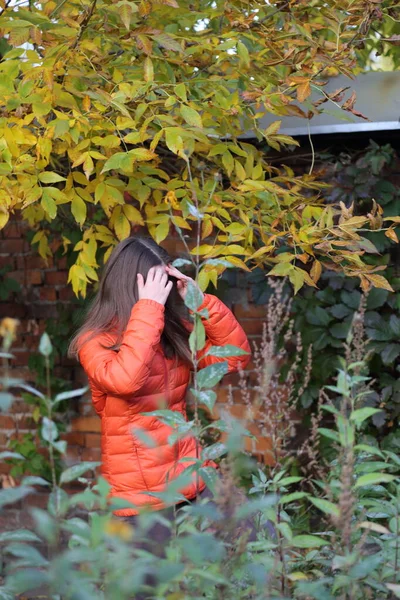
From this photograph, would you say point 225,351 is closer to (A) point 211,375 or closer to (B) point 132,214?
(A) point 211,375

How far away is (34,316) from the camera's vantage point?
13.4 feet

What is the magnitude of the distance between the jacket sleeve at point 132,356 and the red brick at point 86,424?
180cm

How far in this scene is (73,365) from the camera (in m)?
4.07

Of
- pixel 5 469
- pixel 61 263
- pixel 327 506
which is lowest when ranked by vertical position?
pixel 5 469

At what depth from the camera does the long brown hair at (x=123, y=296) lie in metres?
2.38

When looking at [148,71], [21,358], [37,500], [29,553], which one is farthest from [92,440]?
[29,553]

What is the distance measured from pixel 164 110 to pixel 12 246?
6.12ft

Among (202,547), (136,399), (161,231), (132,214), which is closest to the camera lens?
(202,547)

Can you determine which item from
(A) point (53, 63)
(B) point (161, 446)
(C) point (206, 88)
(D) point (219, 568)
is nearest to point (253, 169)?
(C) point (206, 88)

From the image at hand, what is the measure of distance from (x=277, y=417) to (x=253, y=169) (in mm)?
1264

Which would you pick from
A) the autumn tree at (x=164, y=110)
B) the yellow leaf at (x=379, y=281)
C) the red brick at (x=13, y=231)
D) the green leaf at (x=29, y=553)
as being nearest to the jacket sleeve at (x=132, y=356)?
the autumn tree at (x=164, y=110)

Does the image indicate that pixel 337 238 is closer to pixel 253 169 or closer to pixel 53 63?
pixel 253 169

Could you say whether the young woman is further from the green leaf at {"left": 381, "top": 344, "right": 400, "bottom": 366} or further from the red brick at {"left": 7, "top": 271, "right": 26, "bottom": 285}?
the red brick at {"left": 7, "top": 271, "right": 26, "bottom": 285}

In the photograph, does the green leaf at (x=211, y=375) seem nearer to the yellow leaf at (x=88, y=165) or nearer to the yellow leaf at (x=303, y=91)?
the yellow leaf at (x=88, y=165)
